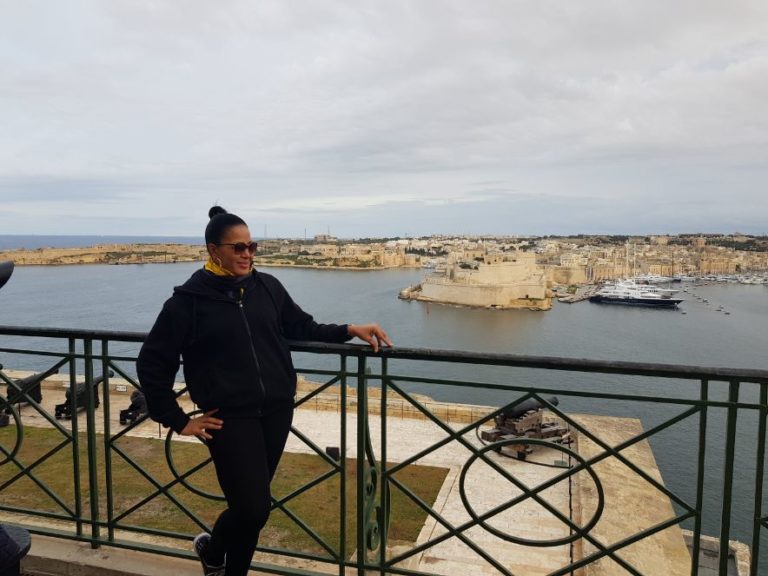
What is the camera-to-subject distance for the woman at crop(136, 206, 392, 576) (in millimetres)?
1861

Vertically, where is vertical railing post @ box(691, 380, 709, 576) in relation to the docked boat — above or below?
above

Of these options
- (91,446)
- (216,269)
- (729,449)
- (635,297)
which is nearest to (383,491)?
(216,269)

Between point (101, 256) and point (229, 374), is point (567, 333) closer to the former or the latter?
point (229, 374)

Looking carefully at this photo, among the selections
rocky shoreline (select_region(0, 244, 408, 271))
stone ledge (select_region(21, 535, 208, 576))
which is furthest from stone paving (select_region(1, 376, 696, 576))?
rocky shoreline (select_region(0, 244, 408, 271))

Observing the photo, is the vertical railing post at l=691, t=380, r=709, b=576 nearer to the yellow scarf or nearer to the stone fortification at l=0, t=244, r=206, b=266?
the yellow scarf

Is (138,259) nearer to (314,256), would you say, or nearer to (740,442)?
(314,256)

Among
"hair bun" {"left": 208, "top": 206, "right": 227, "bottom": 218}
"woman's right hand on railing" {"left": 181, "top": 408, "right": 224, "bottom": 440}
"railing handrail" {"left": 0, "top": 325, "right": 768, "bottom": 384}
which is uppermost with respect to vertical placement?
"hair bun" {"left": 208, "top": 206, "right": 227, "bottom": 218}

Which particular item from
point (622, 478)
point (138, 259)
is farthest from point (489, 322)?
point (138, 259)

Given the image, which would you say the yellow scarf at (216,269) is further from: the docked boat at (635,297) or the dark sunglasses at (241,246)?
the docked boat at (635,297)

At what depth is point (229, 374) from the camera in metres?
1.88

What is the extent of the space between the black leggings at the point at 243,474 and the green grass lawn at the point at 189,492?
4447 mm

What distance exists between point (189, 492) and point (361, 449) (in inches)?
278

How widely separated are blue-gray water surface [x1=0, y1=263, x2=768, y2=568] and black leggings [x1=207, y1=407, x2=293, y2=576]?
16.1m

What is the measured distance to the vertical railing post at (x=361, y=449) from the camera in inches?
89.6
